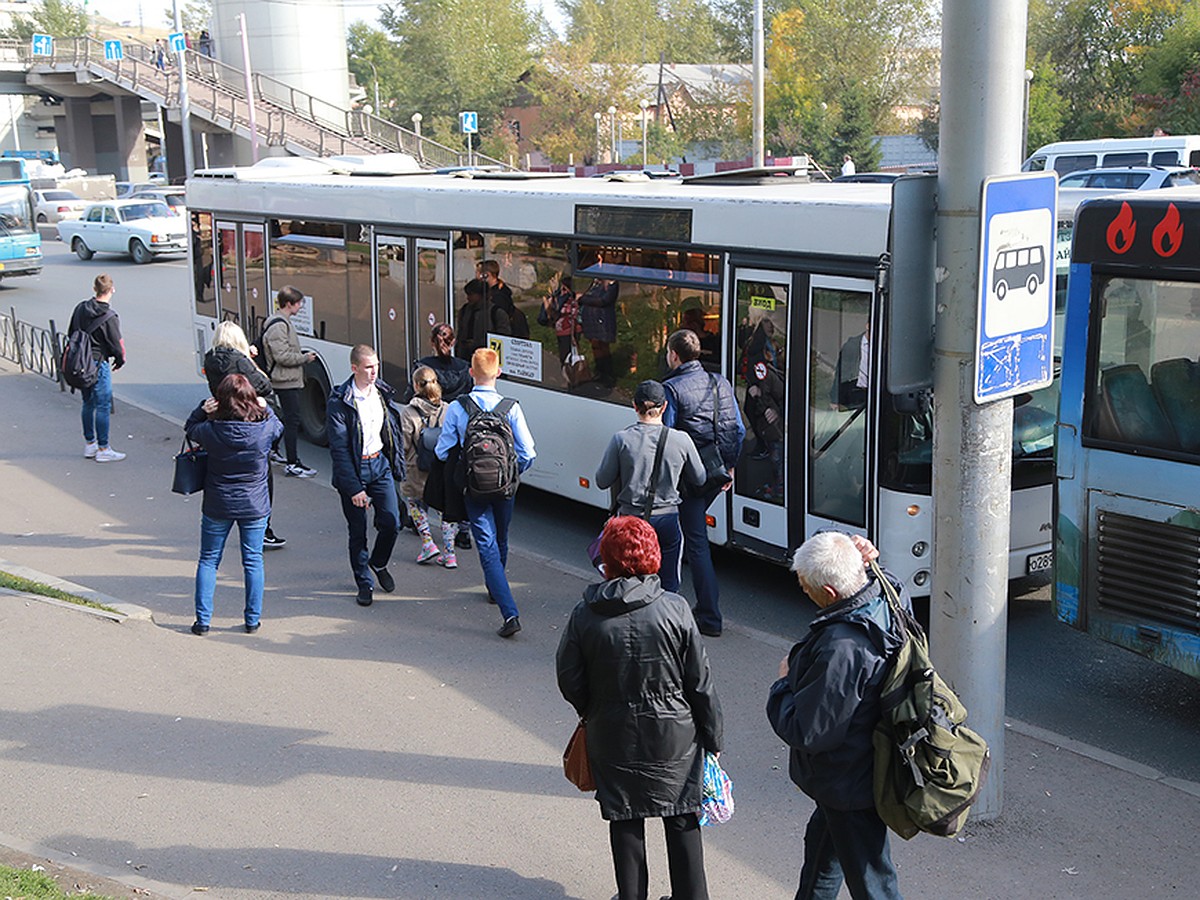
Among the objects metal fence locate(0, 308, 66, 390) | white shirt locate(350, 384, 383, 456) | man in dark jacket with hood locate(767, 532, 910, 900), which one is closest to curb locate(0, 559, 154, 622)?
white shirt locate(350, 384, 383, 456)

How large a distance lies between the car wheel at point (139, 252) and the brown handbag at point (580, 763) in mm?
34633

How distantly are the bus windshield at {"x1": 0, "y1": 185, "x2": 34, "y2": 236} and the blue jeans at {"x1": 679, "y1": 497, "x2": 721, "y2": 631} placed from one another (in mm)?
28022

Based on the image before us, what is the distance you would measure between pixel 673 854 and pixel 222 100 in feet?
183

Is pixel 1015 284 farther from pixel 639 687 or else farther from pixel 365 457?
pixel 365 457

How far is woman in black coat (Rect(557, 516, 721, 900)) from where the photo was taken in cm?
461

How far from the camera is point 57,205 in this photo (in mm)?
51000

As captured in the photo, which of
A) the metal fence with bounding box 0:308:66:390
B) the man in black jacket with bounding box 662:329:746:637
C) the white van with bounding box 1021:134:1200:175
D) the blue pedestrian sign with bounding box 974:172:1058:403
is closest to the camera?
the blue pedestrian sign with bounding box 974:172:1058:403

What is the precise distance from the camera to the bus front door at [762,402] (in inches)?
335

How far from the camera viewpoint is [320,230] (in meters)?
13.6

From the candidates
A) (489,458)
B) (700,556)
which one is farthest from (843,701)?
(489,458)

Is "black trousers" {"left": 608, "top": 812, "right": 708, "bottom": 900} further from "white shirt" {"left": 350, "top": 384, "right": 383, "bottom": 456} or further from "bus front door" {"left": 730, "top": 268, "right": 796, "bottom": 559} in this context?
"white shirt" {"left": 350, "top": 384, "right": 383, "bottom": 456}

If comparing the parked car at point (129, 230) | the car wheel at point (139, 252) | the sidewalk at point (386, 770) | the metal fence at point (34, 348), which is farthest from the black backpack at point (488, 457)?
the car wheel at point (139, 252)

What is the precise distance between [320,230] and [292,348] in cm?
168

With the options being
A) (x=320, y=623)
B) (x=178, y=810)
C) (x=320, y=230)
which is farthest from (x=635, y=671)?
(x=320, y=230)
